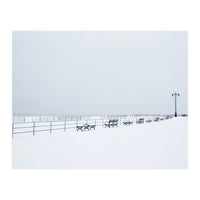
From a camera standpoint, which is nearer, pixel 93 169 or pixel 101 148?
pixel 93 169

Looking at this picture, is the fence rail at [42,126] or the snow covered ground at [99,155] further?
the fence rail at [42,126]

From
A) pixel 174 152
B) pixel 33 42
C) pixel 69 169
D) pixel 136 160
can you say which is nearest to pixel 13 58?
pixel 33 42

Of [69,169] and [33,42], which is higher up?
[33,42]

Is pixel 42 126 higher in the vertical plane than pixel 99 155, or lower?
higher

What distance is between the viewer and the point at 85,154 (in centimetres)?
882

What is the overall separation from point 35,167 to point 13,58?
11.2ft

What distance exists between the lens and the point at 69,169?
754 cm

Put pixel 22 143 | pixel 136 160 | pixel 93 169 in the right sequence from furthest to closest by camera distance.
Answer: pixel 22 143 → pixel 136 160 → pixel 93 169

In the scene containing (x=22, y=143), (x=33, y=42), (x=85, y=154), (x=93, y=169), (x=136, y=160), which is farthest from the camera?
(x=22, y=143)

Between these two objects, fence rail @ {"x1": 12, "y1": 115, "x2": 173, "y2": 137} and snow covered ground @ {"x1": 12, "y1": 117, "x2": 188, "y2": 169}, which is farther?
fence rail @ {"x1": 12, "y1": 115, "x2": 173, "y2": 137}

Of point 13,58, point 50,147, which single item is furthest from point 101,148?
point 13,58

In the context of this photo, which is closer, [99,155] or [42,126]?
[99,155]

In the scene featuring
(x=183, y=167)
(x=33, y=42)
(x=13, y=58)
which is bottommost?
(x=183, y=167)
